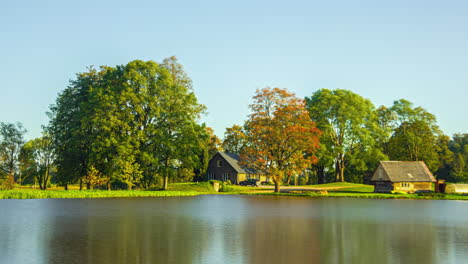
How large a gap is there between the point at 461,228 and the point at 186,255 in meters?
19.0

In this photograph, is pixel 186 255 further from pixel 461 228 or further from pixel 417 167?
pixel 417 167

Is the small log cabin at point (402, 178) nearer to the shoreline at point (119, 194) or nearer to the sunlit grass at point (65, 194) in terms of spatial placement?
the shoreline at point (119, 194)

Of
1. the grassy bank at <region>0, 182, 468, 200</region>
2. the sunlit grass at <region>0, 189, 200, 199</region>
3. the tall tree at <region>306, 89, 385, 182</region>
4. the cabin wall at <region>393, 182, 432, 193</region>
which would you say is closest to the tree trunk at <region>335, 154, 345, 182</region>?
the tall tree at <region>306, 89, 385, 182</region>

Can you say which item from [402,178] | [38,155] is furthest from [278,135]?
[38,155]

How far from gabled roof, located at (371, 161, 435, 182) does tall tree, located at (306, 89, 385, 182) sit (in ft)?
50.0

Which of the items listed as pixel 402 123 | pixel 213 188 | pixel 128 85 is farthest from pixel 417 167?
pixel 128 85

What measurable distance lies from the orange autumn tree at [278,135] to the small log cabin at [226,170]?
109ft

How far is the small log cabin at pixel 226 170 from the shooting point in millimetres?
101812

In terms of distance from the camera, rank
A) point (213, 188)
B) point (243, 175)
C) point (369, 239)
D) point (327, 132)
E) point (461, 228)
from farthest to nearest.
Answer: point (243, 175), point (327, 132), point (213, 188), point (461, 228), point (369, 239)

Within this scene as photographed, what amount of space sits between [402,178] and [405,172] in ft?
5.55

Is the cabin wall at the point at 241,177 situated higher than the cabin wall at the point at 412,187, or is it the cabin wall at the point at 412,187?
the cabin wall at the point at 241,177

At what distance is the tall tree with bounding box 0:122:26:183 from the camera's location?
97125mm

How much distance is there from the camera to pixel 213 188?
250ft

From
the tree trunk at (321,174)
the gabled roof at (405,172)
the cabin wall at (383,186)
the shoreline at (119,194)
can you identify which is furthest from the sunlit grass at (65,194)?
the tree trunk at (321,174)
